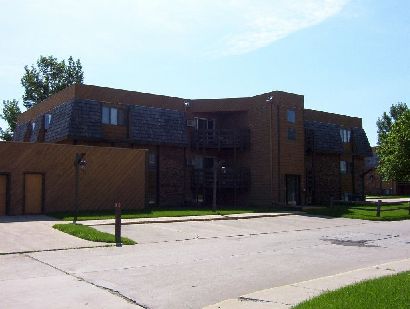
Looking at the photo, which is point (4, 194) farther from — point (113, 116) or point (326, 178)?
point (326, 178)

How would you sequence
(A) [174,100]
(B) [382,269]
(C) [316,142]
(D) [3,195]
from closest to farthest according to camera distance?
(B) [382,269] → (D) [3,195] → (A) [174,100] → (C) [316,142]

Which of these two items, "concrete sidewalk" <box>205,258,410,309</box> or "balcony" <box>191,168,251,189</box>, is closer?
"concrete sidewalk" <box>205,258,410,309</box>

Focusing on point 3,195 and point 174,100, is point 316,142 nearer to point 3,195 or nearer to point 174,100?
point 174,100

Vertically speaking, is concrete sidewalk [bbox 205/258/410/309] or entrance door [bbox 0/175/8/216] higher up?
entrance door [bbox 0/175/8/216]

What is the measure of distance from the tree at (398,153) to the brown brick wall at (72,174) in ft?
59.8

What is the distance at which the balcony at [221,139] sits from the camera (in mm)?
33781

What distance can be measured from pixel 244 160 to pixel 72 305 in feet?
91.0

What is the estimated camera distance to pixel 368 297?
22.7 ft

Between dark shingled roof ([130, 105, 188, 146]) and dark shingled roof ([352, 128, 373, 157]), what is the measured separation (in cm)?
1591

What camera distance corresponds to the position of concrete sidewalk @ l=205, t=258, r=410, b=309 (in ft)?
23.0

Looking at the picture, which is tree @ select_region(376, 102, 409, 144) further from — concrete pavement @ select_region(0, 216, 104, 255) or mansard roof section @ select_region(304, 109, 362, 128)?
concrete pavement @ select_region(0, 216, 104, 255)

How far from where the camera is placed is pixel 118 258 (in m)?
11.7

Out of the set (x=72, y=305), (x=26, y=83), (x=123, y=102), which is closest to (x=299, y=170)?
(x=123, y=102)

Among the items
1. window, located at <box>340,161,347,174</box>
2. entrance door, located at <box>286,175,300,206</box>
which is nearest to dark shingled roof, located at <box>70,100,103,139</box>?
entrance door, located at <box>286,175,300,206</box>
